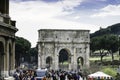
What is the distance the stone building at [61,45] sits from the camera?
76000 mm

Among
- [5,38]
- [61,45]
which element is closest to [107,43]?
[61,45]

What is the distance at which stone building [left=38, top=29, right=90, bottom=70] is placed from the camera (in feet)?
249

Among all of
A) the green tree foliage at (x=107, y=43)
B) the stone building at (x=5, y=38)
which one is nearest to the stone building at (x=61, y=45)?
the green tree foliage at (x=107, y=43)

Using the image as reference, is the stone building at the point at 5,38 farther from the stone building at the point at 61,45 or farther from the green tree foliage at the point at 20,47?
the green tree foliage at the point at 20,47

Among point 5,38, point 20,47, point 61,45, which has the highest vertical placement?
point 20,47

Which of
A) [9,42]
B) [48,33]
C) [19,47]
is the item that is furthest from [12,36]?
[19,47]

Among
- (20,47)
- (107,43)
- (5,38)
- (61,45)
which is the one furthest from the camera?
(20,47)

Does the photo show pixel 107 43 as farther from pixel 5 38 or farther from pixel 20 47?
pixel 5 38

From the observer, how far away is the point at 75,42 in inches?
3049

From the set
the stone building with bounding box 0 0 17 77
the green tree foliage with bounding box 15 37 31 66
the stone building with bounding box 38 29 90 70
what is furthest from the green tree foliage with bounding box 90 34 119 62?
the stone building with bounding box 0 0 17 77

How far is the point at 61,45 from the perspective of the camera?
76938 mm

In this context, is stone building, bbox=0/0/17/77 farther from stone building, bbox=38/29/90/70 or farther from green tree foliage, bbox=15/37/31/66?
green tree foliage, bbox=15/37/31/66

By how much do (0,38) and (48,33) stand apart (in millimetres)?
44028

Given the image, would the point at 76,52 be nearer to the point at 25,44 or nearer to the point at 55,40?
the point at 55,40
